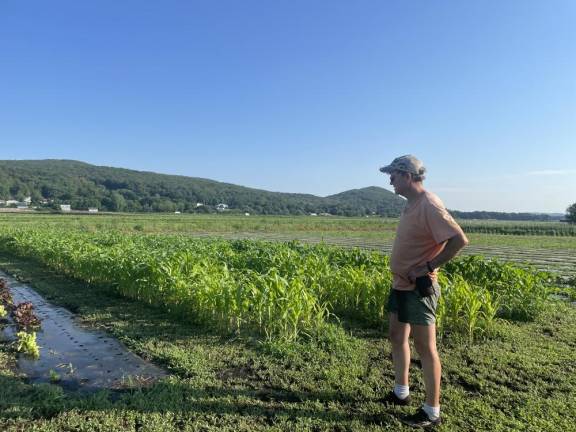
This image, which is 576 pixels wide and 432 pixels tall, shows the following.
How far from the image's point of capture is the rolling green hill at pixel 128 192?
96562 millimetres

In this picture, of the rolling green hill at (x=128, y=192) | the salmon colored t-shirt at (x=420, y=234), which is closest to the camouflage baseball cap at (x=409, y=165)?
the salmon colored t-shirt at (x=420, y=234)

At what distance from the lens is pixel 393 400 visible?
316cm

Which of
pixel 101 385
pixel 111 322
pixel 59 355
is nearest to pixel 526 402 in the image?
pixel 101 385

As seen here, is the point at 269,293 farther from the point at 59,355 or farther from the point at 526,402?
the point at 526,402

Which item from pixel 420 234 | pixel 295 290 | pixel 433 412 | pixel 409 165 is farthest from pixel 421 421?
pixel 295 290

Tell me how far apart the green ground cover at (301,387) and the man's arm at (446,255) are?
3.65 feet

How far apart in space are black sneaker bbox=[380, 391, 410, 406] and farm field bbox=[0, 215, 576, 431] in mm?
81

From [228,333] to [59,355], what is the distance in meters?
1.90

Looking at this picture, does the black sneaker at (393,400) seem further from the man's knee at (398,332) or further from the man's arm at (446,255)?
the man's arm at (446,255)

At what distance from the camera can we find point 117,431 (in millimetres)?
2689

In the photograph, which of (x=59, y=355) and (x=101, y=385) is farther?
(x=59, y=355)

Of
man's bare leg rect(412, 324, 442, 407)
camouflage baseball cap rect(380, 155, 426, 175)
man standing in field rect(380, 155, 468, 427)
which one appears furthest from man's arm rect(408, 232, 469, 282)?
camouflage baseball cap rect(380, 155, 426, 175)

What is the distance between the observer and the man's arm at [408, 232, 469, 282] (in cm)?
259

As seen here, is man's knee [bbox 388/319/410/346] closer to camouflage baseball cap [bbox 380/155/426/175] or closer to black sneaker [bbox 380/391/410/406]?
black sneaker [bbox 380/391/410/406]
